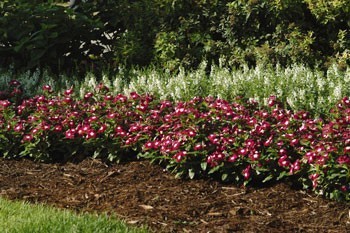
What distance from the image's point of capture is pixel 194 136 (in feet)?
19.6

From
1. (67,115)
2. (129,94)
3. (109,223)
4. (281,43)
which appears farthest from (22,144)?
(281,43)

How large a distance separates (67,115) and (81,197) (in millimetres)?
1457

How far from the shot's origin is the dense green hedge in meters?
8.52

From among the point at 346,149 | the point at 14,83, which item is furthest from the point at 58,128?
the point at 346,149

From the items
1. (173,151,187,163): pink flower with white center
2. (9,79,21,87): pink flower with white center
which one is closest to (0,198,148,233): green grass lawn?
(173,151,187,163): pink flower with white center

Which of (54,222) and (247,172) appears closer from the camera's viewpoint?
(54,222)

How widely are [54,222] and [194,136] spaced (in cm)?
162

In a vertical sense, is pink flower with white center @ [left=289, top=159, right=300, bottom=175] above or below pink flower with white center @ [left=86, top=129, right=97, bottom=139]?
above

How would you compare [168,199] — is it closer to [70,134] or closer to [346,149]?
[346,149]

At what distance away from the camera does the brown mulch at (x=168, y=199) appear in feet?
16.2

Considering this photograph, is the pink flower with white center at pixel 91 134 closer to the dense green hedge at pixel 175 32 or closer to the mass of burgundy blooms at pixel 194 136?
the mass of burgundy blooms at pixel 194 136

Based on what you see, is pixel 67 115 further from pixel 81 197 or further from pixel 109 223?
pixel 109 223

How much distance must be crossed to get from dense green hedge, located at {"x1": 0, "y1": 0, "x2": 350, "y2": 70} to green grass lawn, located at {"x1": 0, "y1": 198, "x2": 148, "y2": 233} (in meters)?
3.98

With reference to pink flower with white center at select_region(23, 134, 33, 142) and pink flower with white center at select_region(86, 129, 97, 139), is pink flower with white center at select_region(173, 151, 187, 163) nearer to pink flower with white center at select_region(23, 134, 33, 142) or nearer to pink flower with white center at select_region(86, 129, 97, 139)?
pink flower with white center at select_region(86, 129, 97, 139)
